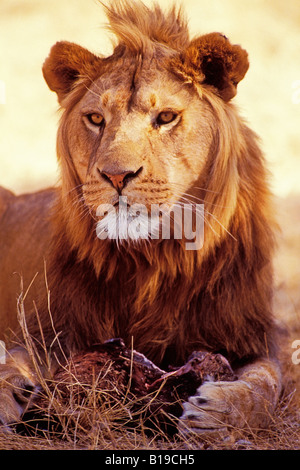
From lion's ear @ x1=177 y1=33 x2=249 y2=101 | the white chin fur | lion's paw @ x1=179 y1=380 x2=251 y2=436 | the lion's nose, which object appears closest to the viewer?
lion's paw @ x1=179 y1=380 x2=251 y2=436

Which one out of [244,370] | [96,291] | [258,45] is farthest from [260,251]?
[258,45]

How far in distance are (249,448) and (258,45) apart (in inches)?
220

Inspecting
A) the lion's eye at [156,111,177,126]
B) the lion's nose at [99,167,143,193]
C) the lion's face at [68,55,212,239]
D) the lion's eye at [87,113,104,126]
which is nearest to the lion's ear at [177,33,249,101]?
the lion's face at [68,55,212,239]

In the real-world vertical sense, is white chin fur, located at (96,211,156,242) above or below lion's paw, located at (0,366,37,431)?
above

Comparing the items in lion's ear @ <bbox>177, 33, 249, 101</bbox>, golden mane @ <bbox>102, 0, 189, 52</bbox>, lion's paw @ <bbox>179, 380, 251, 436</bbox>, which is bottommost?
lion's paw @ <bbox>179, 380, 251, 436</bbox>

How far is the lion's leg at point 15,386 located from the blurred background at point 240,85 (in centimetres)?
225

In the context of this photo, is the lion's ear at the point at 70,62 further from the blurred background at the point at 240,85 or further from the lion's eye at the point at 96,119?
the blurred background at the point at 240,85

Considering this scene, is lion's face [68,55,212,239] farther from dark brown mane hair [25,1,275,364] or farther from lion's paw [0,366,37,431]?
lion's paw [0,366,37,431]

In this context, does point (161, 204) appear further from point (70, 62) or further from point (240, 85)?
point (240, 85)

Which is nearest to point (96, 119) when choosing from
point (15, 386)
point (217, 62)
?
point (217, 62)

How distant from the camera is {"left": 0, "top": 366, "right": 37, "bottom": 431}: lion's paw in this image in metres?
2.76

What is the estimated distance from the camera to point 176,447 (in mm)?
2709

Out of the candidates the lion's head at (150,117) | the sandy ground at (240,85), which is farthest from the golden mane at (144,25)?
the sandy ground at (240,85)

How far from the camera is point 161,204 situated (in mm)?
2988
